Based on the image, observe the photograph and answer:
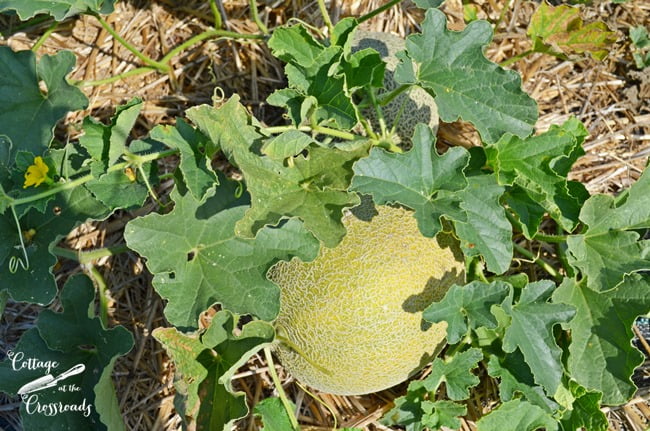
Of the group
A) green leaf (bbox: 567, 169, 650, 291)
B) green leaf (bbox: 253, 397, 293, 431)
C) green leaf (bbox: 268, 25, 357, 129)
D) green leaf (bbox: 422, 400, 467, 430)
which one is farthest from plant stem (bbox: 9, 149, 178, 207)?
green leaf (bbox: 567, 169, 650, 291)

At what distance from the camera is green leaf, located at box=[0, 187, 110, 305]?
181 centimetres

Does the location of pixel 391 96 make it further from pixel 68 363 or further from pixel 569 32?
pixel 68 363

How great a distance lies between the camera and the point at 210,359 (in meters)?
1.83

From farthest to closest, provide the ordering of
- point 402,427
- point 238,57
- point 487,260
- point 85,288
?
point 238,57 → point 402,427 → point 85,288 → point 487,260

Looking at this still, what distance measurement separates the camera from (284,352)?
1.87 meters

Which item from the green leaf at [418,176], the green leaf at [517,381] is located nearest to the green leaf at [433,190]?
the green leaf at [418,176]

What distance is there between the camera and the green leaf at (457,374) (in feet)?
5.93

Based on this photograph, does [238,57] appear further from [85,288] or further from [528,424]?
[528,424]

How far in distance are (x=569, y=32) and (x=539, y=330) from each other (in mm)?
901

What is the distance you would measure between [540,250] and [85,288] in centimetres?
134

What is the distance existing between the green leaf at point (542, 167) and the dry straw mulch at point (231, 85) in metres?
0.45

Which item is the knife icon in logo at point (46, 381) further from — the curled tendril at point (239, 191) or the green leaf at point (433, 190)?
the green leaf at point (433, 190)

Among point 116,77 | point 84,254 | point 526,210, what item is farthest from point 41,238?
point 526,210

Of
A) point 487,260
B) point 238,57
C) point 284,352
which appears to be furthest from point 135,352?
point 487,260
